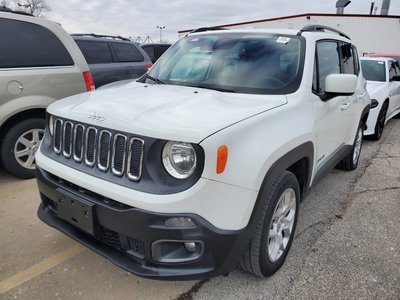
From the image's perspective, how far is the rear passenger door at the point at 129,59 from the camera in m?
7.23

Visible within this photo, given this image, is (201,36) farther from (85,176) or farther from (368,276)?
→ (368,276)

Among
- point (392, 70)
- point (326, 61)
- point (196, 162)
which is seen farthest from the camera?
point (392, 70)

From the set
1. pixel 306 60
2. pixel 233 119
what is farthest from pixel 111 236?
pixel 306 60

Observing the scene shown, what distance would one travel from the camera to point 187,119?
81.0 inches

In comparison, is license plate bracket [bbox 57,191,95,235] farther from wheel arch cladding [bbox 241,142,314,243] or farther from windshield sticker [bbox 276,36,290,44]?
windshield sticker [bbox 276,36,290,44]

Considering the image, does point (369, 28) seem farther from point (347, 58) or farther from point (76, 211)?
point (76, 211)

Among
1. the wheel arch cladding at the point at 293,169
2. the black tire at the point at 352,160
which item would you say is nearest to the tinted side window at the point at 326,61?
the wheel arch cladding at the point at 293,169

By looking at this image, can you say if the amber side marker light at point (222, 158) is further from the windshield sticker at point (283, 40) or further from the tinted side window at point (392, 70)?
the tinted side window at point (392, 70)

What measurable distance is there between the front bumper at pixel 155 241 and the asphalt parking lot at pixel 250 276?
47 cm

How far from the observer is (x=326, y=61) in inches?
134

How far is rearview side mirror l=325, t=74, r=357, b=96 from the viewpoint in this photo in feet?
9.36

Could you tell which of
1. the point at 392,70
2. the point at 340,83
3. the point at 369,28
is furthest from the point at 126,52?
the point at 369,28

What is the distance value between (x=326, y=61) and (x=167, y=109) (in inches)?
76.4

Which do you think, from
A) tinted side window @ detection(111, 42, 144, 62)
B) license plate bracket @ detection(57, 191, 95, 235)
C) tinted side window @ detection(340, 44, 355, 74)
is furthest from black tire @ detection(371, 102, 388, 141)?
license plate bracket @ detection(57, 191, 95, 235)
